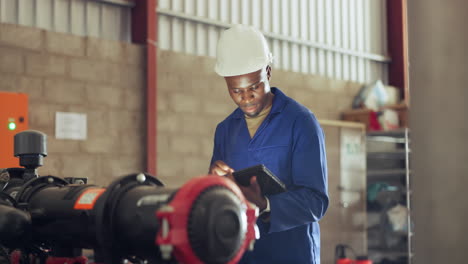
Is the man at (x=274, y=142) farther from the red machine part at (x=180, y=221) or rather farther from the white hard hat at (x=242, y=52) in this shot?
the red machine part at (x=180, y=221)

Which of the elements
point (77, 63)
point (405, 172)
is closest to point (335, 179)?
point (405, 172)

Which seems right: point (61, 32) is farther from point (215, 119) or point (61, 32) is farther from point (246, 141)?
point (246, 141)

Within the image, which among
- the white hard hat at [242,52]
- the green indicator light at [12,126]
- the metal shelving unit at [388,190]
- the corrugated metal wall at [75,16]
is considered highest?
the corrugated metal wall at [75,16]

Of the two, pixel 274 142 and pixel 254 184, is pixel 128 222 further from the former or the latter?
pixel 274 142

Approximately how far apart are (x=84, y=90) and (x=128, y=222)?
430cm

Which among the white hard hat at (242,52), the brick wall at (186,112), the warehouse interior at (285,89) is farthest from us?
the brick wall at (186,112)

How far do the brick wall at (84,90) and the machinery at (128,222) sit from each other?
367cm

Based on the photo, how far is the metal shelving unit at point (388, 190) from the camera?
280 inches

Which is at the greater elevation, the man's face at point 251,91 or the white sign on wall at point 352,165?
the man's face at point 251,91

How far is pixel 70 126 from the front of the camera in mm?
5039

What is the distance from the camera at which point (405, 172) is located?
23.6 ft

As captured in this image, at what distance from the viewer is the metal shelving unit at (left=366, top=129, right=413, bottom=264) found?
280 inches

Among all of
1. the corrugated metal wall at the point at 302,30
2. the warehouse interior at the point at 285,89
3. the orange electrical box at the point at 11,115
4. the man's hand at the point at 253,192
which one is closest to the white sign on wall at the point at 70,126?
the warehouse interior at the point at 285,89

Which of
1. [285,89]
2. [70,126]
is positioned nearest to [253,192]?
[70,126]
